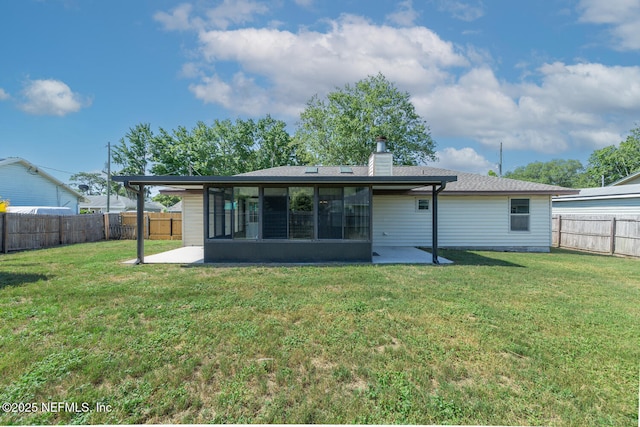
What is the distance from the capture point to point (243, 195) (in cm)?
831

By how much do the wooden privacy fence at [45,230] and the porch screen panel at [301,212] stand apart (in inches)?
414

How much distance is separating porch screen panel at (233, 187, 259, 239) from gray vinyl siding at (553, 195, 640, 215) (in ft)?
49.3

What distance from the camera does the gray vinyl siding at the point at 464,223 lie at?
11.3m

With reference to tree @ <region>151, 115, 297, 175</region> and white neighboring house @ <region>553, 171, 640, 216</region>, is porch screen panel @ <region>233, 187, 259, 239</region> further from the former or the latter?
tree @ <region>151, 115, 297, 175</region>

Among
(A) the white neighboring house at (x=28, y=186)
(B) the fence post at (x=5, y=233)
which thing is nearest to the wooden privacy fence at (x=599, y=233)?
(B) the fence post at (x=5, y=233)

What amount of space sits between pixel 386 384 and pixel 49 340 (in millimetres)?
3686

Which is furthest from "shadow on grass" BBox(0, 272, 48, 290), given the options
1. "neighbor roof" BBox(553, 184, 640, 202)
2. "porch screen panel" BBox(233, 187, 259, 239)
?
"neighbor roof" BBox(553, 184, 640, 202)

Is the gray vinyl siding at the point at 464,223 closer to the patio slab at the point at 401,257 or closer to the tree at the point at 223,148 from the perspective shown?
the patio slab at the point at 401,257

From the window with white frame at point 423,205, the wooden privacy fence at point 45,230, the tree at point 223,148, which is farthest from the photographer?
the tree at point 223,148

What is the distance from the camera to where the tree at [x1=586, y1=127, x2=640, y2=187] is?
104 feet

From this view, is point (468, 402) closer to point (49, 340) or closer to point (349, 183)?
point (49, 340)

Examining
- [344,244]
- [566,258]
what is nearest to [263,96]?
[344,244]

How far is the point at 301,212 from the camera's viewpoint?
8.26 metres

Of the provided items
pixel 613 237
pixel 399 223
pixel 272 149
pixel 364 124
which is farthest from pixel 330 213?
pixel 272 149
